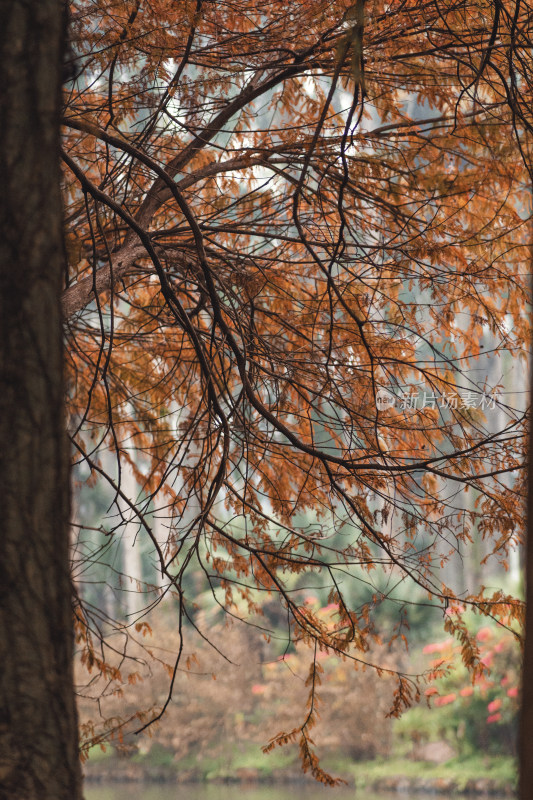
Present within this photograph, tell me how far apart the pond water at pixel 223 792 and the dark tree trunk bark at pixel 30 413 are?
10656 millimetres

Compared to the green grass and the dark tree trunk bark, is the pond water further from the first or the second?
the dark tree trunk bark

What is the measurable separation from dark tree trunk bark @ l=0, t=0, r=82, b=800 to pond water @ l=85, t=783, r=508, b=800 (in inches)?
420

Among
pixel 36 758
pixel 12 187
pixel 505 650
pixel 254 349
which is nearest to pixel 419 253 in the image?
pixel 254 349

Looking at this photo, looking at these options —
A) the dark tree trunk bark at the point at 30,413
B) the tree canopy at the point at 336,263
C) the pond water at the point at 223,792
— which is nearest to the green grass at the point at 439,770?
the pond water at the point at 223,792

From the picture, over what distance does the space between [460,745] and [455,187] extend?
34.3 ft

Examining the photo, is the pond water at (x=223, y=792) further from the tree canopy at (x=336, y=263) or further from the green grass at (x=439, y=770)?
the tree canopy at (x=336, y=263)

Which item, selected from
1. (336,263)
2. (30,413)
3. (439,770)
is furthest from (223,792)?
(30,413)

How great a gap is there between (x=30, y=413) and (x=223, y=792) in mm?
12284

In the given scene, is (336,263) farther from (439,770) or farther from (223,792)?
(223,792)

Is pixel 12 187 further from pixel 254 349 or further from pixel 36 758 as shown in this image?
pixel 254 349

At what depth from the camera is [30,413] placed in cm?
105

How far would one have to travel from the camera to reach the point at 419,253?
2.70 meters

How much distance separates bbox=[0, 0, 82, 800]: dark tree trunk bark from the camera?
1.04 m

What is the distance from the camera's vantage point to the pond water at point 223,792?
1103 cm
